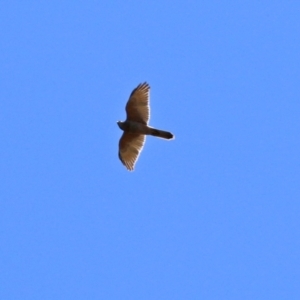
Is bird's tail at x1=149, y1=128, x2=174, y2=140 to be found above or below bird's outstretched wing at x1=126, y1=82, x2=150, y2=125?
below

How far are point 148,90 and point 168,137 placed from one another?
1.64 meters

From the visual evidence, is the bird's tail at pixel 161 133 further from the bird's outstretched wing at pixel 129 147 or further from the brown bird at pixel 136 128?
the bird's outstretched wing at pixel 129 147

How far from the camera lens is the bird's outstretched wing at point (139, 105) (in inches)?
1512

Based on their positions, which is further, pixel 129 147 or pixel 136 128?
pixel 129 147

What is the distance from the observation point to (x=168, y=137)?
38.6 metres

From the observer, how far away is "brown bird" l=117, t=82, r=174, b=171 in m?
38.5

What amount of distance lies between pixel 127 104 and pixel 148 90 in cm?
81

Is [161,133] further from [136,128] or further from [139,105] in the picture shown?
[139,105]

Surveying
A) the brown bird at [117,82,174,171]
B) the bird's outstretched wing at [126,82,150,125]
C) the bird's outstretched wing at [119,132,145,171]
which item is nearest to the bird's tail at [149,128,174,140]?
the brown bird at [117,82,174,171]

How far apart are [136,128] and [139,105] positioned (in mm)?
773

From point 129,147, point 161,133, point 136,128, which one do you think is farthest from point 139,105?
point 129,147

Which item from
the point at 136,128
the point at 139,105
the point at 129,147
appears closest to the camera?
the point at 139,105

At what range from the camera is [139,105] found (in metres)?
38.6

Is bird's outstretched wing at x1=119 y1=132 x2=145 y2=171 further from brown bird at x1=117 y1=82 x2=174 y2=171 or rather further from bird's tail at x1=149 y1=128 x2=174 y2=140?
bird's tail at x1=149 y1=128 x2=174 y2=140
